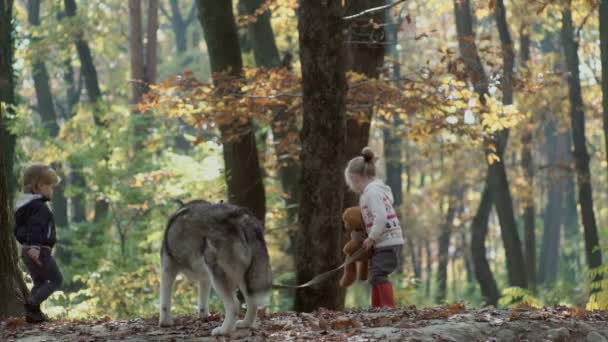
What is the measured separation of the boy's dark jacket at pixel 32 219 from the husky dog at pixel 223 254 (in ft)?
6.22

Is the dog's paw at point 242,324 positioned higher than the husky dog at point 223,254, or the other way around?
the husky dog at point 223,254

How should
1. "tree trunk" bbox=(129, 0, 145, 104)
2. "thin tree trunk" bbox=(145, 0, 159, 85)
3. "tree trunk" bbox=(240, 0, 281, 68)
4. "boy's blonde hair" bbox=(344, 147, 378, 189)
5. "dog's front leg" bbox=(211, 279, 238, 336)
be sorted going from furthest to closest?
"thin tree trunk" bbox=(145, 0, 159, 85), "tree trunk" bbox=(129, 0, 145, 104), "tree trunk" bbox=(240, 0, 281, 68), "boy's blonde hair" bbox=(344, 147, 378, 189), "dog's front leg" bbox=(211, 279, 238, 336)

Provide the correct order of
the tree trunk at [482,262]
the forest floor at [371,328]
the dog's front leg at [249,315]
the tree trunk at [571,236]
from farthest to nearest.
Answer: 1. the tree trunk at [571,236]
2. the tree trunk at [482,262]
3. the dog's front leg at [249,315]
4. the forest floor at [371,328]

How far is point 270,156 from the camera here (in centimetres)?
1627

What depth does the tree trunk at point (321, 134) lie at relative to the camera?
9.48m

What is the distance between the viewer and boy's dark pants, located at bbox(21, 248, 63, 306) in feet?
28.4

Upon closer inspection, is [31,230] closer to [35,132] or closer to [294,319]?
[294,319]

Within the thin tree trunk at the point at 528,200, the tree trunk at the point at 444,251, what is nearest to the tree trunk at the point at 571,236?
the tree trunk at the point at 444,251

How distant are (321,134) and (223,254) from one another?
3.03 m

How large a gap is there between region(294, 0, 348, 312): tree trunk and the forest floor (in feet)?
4.11

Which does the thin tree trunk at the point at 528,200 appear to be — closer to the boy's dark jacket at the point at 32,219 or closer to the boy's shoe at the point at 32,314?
the boy's shoe at the point at 32,314

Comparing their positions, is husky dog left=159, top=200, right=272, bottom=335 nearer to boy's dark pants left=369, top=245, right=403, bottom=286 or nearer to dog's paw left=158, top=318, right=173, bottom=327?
dog's paw left=158, top=318, right=173, bottom=327

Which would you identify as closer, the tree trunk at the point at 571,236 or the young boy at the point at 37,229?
the young boy at the point at 37,229

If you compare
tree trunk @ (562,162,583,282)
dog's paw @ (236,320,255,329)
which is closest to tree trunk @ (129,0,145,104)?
dog's paw @ (236,320,255,329)
